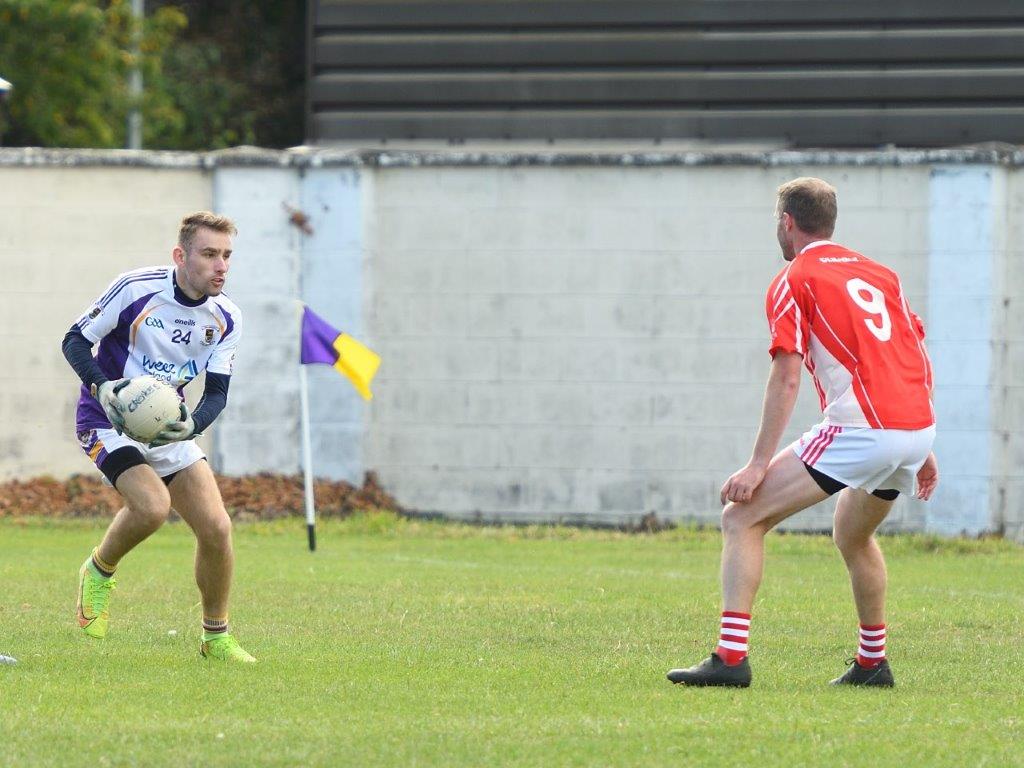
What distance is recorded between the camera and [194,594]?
34.6ft

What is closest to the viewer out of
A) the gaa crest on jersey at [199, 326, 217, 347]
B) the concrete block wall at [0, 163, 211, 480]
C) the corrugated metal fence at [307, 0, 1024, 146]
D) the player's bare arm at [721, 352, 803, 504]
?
the player's bare arm at [721, 352, 803, 504]

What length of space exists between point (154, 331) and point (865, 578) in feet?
11.3

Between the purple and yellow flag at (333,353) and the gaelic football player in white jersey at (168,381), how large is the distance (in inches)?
241

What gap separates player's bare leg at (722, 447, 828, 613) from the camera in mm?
6754

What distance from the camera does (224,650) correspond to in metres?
7.59

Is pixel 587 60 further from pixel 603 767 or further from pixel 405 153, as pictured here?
pixel 603 767

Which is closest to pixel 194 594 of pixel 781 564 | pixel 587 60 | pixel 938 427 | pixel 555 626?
pixel 555 626

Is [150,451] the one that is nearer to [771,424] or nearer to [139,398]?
[139,398]

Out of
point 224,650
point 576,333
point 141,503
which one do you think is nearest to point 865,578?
point 224,650

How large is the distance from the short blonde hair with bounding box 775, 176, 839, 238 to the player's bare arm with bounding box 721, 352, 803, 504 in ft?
1.91

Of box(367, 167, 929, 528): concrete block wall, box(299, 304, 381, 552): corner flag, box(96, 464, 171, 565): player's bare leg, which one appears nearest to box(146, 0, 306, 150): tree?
box(367, 167, 929, 528): concrete block wall

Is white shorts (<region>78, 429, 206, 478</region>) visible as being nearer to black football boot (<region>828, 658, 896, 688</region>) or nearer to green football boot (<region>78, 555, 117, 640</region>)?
green football boot (<region>78, 555, 117, 640</region>)

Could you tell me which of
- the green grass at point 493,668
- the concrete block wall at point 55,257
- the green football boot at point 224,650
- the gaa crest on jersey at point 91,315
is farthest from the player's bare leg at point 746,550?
the concrete block wall at point 55,257

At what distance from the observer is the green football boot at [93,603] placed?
26.5 feet
